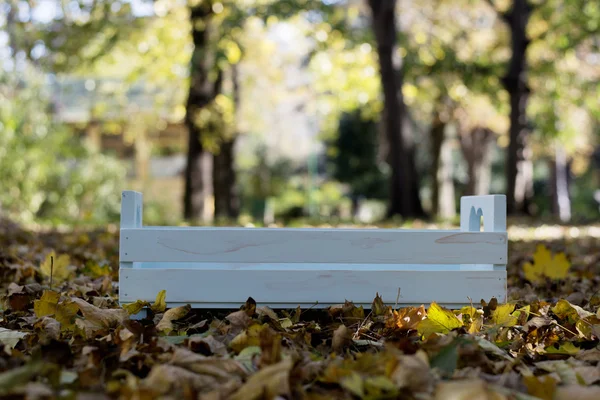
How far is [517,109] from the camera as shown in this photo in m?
15.6

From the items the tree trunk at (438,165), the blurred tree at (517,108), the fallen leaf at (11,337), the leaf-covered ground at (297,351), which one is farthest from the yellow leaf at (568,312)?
the tree trunk at (438,165)

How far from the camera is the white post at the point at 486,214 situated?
3.02 m

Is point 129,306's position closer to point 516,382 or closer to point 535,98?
point 516,382

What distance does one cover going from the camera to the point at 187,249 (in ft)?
9.48

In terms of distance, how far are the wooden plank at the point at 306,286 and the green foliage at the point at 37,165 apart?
8.21 m

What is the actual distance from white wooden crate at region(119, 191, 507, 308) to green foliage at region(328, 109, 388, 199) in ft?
88.5

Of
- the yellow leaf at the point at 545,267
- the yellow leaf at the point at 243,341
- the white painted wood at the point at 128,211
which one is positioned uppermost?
the white painted wood at the point at 128,211

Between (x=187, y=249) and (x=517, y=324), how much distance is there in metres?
1.31

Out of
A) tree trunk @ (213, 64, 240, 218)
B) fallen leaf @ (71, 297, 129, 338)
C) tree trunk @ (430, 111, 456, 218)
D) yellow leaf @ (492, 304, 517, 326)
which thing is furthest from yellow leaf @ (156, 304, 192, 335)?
tree trunk @ (430, 111, 456, 218)

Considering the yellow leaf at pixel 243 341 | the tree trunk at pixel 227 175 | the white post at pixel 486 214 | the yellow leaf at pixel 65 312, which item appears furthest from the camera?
the tree trunk at pixel 227 175

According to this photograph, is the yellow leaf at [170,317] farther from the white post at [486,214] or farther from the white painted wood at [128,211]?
the white post at [486,214]

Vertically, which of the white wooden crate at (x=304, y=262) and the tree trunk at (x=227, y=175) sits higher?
the tree trunk at (x=227, y=175)

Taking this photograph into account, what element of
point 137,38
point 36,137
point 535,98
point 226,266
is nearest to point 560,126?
point 535,98

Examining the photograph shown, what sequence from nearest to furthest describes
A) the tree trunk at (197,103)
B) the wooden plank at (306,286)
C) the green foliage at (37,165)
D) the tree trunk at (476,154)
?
the wooden plank at (306,286) < the green foliage at (37,165) < the tree trunk at (197,103) < the tree trunk at (476,154)
